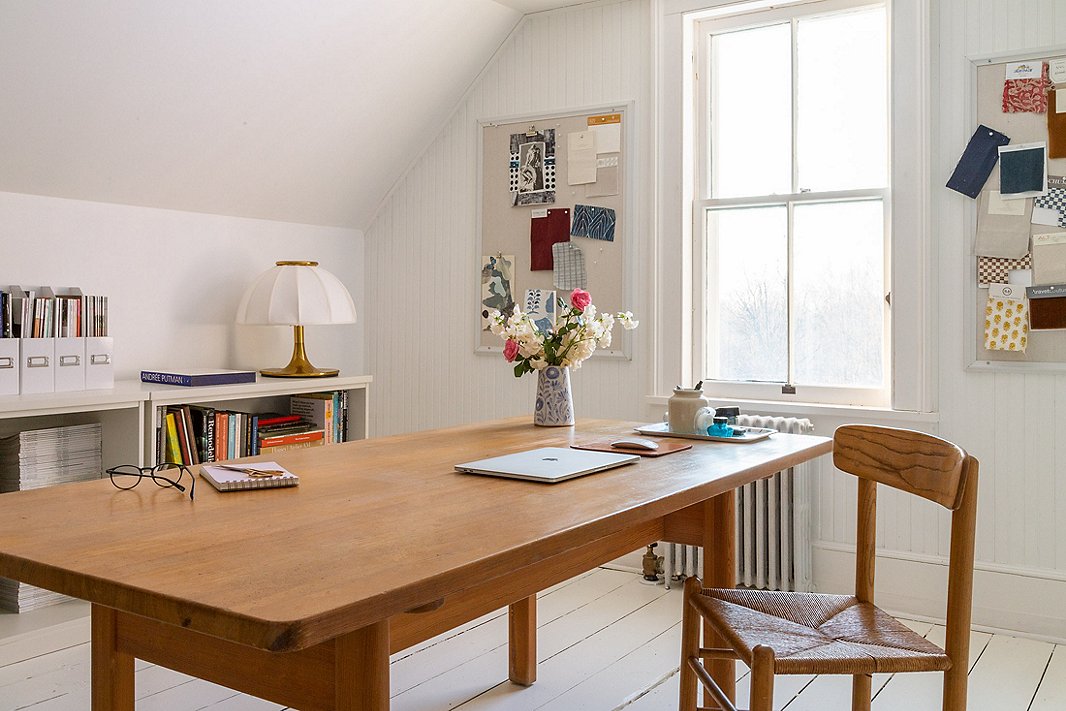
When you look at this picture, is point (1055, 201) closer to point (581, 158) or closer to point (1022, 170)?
point (1022, 170)

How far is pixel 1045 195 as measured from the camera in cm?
314

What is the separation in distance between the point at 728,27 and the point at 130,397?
2.69 m

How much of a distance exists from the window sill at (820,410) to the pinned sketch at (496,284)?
2.63 feet

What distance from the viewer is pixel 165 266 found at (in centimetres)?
373

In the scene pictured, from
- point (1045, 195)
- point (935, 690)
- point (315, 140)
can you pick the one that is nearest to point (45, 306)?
point (315, 140)

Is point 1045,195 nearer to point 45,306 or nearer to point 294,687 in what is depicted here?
point 294,687

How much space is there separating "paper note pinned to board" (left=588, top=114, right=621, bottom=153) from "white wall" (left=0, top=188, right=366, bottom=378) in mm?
1388

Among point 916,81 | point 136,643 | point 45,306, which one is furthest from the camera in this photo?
point 916,81

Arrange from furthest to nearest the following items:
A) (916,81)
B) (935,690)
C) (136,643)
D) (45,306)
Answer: (916,81), (45,306), (935,690), (136,643)

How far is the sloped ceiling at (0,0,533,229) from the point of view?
296 cm

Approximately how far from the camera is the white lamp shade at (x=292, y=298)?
377cm

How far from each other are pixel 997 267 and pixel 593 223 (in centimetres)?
157

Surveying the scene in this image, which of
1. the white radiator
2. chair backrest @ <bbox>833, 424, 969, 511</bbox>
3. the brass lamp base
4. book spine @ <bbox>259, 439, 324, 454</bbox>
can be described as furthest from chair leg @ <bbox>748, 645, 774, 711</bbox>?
the brass lamp base

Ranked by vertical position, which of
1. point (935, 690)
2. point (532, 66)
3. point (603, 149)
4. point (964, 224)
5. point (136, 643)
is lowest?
point (935, 690)
